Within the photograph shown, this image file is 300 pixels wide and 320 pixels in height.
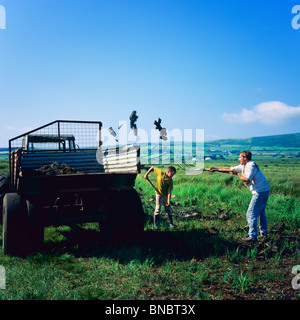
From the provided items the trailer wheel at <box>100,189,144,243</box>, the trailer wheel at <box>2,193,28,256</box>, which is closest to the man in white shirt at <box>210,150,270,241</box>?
the trailer wheel at <box>100,189,144,243</box>

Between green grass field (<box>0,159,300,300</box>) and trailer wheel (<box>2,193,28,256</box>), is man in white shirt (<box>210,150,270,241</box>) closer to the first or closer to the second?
green grass field (<box>0,159,300,300</box>)

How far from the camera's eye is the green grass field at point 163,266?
11.8ft

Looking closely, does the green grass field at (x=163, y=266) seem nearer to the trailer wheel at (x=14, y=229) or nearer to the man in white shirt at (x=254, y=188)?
the trailer wheel at (x=14, y=229)

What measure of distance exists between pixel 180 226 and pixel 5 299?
174 inches

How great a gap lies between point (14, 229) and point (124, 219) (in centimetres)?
195

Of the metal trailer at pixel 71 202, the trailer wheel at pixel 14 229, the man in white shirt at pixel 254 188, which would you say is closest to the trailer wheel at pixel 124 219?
the metal trailer at pixel 71 202

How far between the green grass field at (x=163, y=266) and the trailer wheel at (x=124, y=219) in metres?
0.23

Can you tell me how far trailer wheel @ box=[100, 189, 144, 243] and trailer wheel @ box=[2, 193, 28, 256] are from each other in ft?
5.01

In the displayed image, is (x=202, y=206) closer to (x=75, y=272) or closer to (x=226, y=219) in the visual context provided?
(x=226, y=219)

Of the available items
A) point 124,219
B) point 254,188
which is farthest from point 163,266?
point 254,188

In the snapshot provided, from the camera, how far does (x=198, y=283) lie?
3.86 meters


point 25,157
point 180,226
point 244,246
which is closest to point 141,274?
point 244,246

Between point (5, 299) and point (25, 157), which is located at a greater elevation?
point (25, 157)

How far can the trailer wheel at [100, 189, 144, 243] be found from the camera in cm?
551
